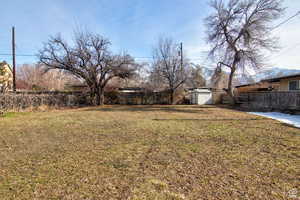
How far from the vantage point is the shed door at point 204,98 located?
1816cm

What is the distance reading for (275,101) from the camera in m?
10.9

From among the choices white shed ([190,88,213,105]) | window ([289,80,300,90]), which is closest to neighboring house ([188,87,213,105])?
white shed ([190,88,213,105])

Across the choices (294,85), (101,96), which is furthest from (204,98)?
(101,96)

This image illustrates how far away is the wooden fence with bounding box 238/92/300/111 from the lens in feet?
31.0

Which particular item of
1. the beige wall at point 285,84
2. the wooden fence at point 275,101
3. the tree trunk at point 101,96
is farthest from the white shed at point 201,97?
the tree trunk at point 101,96

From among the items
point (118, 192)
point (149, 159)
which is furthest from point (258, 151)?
point (118, 192)

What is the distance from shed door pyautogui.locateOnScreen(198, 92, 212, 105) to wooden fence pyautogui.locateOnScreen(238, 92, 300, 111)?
4.31 m

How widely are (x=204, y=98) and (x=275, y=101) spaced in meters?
7.82

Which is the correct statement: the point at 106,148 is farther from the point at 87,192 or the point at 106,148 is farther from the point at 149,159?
the point at 87,192

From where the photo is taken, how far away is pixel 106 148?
3551 millimetres

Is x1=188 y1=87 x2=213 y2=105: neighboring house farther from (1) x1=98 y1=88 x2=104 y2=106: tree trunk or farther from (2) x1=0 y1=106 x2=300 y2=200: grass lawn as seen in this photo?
(2) x1=0 y1=106 x2=300 y2=200: grass lawn

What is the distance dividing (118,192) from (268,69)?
1628 cm

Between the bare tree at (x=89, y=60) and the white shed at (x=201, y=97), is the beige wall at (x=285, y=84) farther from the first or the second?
the bare tree at (x=89, y=60)

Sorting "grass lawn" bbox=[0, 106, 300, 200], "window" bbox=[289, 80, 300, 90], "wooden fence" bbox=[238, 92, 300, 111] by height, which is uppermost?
"window" bbox=[289, 80, 300, 90]
